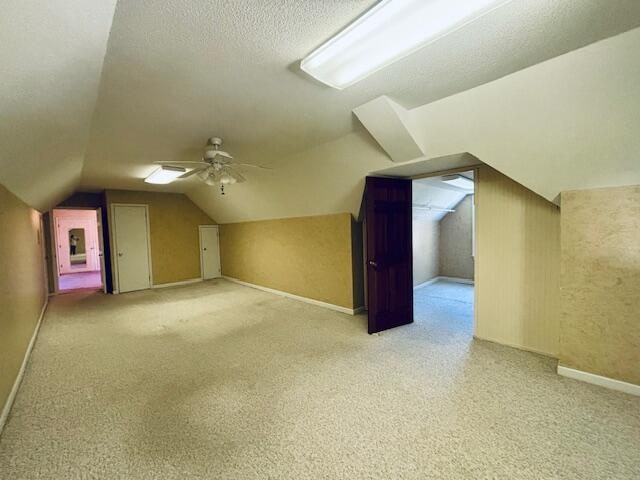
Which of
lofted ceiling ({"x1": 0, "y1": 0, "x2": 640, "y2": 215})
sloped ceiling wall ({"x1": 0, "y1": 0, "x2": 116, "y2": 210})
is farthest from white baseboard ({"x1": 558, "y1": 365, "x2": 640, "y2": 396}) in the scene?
sloped ceiling wall ({"x1": 0, "y1": 0, "x2": 116, "y2": 210})

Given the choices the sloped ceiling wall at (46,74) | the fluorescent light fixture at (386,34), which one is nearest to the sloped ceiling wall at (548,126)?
the fluorescent light fixture at (386,34)

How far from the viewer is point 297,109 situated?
2379mm

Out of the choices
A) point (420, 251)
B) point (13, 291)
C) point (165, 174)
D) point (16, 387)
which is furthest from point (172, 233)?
point (420, 251)

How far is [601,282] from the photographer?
85.0 inches

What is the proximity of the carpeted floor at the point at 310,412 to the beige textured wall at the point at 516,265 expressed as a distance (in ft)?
0.79

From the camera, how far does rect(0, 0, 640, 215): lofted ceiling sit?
4.18 ft

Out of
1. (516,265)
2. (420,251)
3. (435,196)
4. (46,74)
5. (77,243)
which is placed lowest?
(420,251)

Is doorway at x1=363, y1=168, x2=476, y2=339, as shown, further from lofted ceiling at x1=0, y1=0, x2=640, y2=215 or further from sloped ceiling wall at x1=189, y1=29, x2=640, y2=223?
lofted ceiling at x1=0, y1=0, x2=640, y2=215

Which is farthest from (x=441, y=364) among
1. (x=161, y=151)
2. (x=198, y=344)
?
(x=161, y=151)

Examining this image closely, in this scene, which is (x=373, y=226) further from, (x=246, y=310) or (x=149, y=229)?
(x=149, y=229)

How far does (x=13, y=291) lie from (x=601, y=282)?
5225 mm

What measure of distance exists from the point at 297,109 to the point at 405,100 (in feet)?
3.02

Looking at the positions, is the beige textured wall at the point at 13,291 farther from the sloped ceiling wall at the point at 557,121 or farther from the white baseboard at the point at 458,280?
the white baseboard at the point at 458,280

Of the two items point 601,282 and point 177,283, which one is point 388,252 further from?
point 177,283
